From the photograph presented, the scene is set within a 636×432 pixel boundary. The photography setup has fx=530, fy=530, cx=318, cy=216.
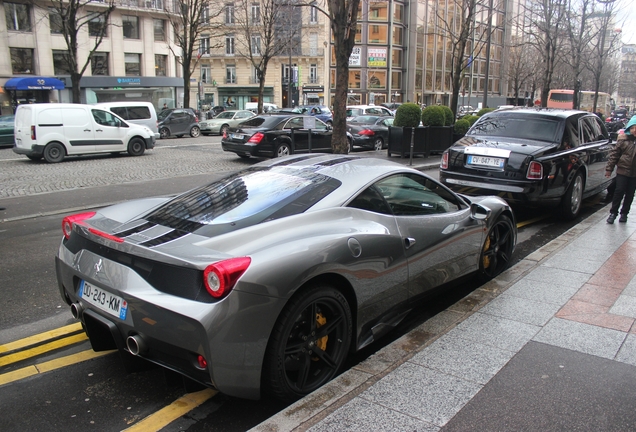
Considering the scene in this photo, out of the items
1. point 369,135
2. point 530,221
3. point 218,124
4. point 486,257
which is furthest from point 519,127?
point 218,124

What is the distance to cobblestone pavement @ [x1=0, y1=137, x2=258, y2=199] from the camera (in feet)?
39.3

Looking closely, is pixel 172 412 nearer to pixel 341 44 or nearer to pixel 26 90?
pixel 341 44

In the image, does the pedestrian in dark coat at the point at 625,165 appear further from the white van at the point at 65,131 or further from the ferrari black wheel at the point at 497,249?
the white van at the point at 65,131

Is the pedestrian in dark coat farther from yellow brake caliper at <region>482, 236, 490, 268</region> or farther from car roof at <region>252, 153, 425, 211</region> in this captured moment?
car roof at <region>252, 153, 425, 211</region>

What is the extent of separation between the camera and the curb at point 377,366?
2805mm

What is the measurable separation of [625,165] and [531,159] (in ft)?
4.65

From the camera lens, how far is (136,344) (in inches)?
115

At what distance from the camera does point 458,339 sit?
3826 millimetres

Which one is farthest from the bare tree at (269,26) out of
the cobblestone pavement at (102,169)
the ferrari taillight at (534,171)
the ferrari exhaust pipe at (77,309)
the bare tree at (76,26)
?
the ferrari exhaust pipe at (77,309)

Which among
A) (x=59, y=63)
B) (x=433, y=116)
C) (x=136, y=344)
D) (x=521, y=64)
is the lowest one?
(x=136, y=344)

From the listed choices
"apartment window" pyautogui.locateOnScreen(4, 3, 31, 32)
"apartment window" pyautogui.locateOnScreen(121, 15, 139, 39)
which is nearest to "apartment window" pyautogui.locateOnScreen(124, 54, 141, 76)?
"apartment window" pyautogui.locateOnScreen(121, 15, 139, 39)

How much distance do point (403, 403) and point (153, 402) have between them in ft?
4.93

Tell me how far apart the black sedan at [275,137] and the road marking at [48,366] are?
43.2ft

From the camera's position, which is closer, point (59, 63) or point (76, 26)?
point (76, 26)
